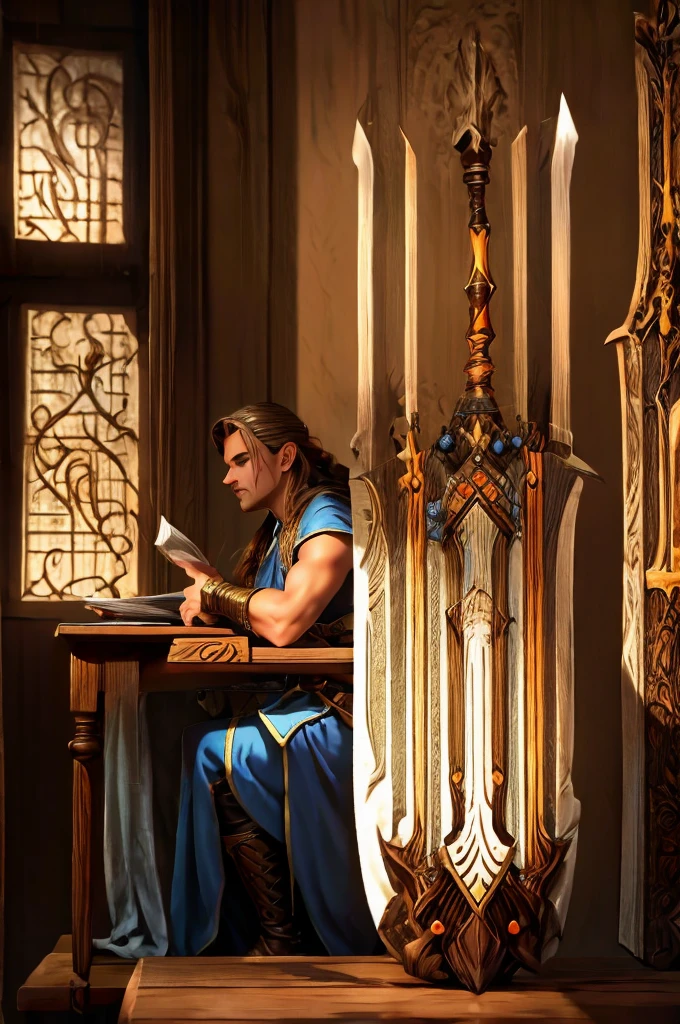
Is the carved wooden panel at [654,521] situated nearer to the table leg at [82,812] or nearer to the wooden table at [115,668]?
the wooden table at [115,668]

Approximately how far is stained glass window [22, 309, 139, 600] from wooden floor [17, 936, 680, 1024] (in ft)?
3.57

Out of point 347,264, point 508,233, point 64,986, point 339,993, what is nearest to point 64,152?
point 347,264

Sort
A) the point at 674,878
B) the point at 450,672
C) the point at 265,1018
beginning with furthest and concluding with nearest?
1. the point at 674,878
2. the point at 450,672
3. the point at 265,1018

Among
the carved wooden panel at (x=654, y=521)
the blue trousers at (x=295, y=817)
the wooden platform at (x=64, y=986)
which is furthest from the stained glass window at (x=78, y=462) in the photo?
the carved wooden panel at (x=654, y=521)

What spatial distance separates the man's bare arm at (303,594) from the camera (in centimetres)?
271

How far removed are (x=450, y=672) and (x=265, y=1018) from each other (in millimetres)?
788

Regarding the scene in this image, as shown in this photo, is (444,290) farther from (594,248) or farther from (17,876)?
(17,876)

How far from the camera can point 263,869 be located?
278cm

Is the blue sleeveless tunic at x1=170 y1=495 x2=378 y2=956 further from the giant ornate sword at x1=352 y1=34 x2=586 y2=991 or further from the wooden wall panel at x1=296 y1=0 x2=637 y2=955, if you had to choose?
the wooden wall panel at x1=296 y1=0 x2=637 y2=955

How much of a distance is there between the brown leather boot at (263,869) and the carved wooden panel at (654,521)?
2.95 feet

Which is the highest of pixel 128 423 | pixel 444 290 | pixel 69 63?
Answer: pixel 69 63

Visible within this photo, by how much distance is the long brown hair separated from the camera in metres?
2.98

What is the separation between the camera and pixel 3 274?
343cm

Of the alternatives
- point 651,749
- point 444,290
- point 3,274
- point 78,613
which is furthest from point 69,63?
point 651,749
